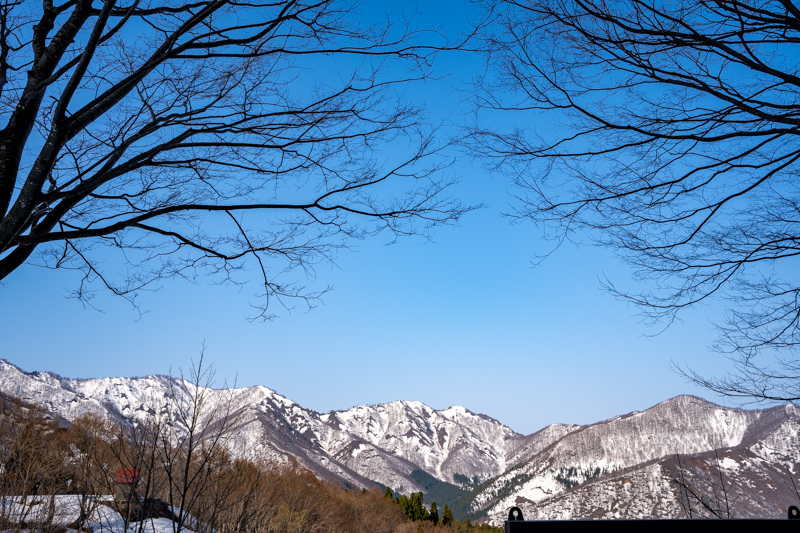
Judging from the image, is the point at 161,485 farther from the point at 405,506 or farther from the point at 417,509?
the point at 405,506

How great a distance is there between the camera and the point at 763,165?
3.56 m

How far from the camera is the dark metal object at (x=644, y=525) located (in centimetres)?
235

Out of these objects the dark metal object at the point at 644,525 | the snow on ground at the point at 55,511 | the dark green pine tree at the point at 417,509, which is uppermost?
the dark metal object at the point at 644,525

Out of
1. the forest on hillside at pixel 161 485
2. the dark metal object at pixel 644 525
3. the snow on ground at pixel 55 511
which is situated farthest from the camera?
the snow on ground at pixel 55 511

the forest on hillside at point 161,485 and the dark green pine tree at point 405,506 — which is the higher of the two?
the forest on hillside at point 161,485

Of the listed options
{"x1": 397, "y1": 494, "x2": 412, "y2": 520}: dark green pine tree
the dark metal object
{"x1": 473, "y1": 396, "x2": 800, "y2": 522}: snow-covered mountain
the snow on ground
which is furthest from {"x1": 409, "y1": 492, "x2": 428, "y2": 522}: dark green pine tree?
the dark metal object

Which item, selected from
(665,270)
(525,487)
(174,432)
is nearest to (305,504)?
(174,432)

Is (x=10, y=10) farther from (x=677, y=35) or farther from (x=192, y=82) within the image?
(x=677, y=35)

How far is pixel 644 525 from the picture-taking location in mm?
2438

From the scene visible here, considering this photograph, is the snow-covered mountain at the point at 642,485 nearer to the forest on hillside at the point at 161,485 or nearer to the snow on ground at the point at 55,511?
the forest on hillside at the point at 161,485

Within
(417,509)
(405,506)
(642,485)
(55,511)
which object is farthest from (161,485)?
(642,485)

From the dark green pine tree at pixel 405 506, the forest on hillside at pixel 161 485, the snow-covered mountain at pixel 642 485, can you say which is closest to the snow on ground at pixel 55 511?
the forest on hillside at pixel 161 485

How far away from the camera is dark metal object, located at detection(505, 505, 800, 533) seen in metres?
2.35

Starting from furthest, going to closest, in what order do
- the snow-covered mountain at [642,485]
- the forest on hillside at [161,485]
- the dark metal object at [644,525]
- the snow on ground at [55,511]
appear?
the snow-covered mountain at [642,485]
the snow on ground at [55,511]
the forest on hillside at [161,485]
the dark metal object at [644,525]
